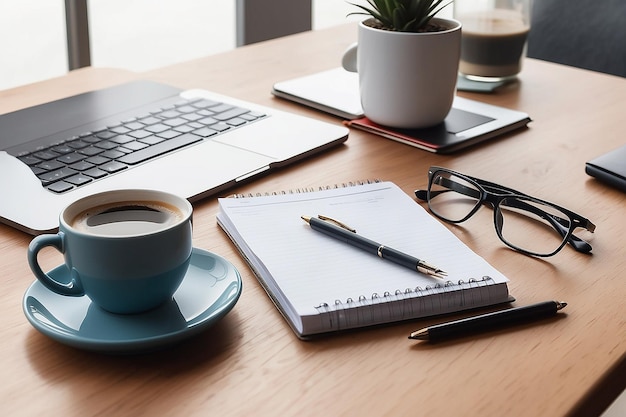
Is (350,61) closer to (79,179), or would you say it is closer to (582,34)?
(79,179)

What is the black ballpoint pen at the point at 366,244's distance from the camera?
68 centimetres

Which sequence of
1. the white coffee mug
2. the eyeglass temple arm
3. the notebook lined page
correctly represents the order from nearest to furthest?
the notebook lined page → the eyeglass temple arm → the white coffee mug

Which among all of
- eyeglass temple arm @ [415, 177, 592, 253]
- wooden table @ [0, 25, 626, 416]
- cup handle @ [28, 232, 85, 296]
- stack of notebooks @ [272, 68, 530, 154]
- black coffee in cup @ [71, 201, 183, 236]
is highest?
black coffee in cup @ [71, 201, 183, 236]

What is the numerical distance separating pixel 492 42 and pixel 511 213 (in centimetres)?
52

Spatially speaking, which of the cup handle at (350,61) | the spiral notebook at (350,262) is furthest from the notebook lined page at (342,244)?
the cup handle at (350,61)

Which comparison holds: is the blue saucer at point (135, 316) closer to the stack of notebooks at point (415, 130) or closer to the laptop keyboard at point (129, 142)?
the laptop keyboard at point (129, 142)

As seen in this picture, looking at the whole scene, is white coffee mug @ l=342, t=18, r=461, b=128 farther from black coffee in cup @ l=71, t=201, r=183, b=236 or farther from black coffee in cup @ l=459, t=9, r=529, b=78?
black coffee in cup @ l=71, t=201, r=183, b=236

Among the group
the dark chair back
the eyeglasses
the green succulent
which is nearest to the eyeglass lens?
the eyeglasses

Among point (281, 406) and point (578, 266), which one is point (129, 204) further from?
point (578, 266)

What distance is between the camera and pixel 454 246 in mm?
750

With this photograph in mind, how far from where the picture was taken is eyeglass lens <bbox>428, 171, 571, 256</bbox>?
0.80 metres

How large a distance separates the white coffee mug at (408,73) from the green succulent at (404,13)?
3cm

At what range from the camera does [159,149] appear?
0.97 metres

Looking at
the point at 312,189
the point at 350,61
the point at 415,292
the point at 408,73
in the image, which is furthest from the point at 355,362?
the point at 350,61
